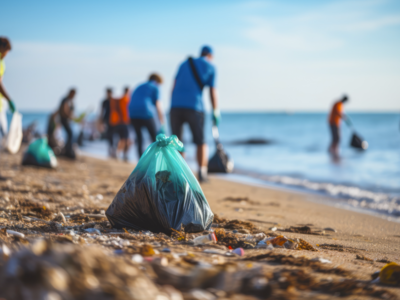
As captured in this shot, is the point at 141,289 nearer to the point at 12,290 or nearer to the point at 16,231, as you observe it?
the point at 12,290

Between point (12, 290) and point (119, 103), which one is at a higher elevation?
point (119, 103)

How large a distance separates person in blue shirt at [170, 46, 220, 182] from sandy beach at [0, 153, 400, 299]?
2.93 feet

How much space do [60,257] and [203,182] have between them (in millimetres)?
3915

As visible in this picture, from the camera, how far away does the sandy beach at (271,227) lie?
1422mm

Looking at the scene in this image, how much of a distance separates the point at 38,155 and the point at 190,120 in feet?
8.67

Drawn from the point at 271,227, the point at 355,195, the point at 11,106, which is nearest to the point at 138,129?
the point at 11,106

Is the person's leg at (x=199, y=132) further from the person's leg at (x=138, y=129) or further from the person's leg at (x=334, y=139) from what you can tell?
the person's leg at (x=334, y=139)

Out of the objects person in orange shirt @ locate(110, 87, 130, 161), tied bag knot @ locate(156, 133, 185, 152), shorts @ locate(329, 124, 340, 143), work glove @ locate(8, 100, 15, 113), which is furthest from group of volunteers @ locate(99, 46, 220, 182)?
shorts @ locate(329, 124, 340, 143)

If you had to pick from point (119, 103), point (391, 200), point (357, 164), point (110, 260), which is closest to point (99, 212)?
point (110, 260)

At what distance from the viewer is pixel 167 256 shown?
1613 millimetres

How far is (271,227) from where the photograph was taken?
272 centimetres

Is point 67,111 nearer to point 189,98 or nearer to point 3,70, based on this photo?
point 3,70

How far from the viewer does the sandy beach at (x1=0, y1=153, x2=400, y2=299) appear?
4.66 ft

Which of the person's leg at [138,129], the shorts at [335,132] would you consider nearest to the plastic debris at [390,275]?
the person's leg at [138,129]
